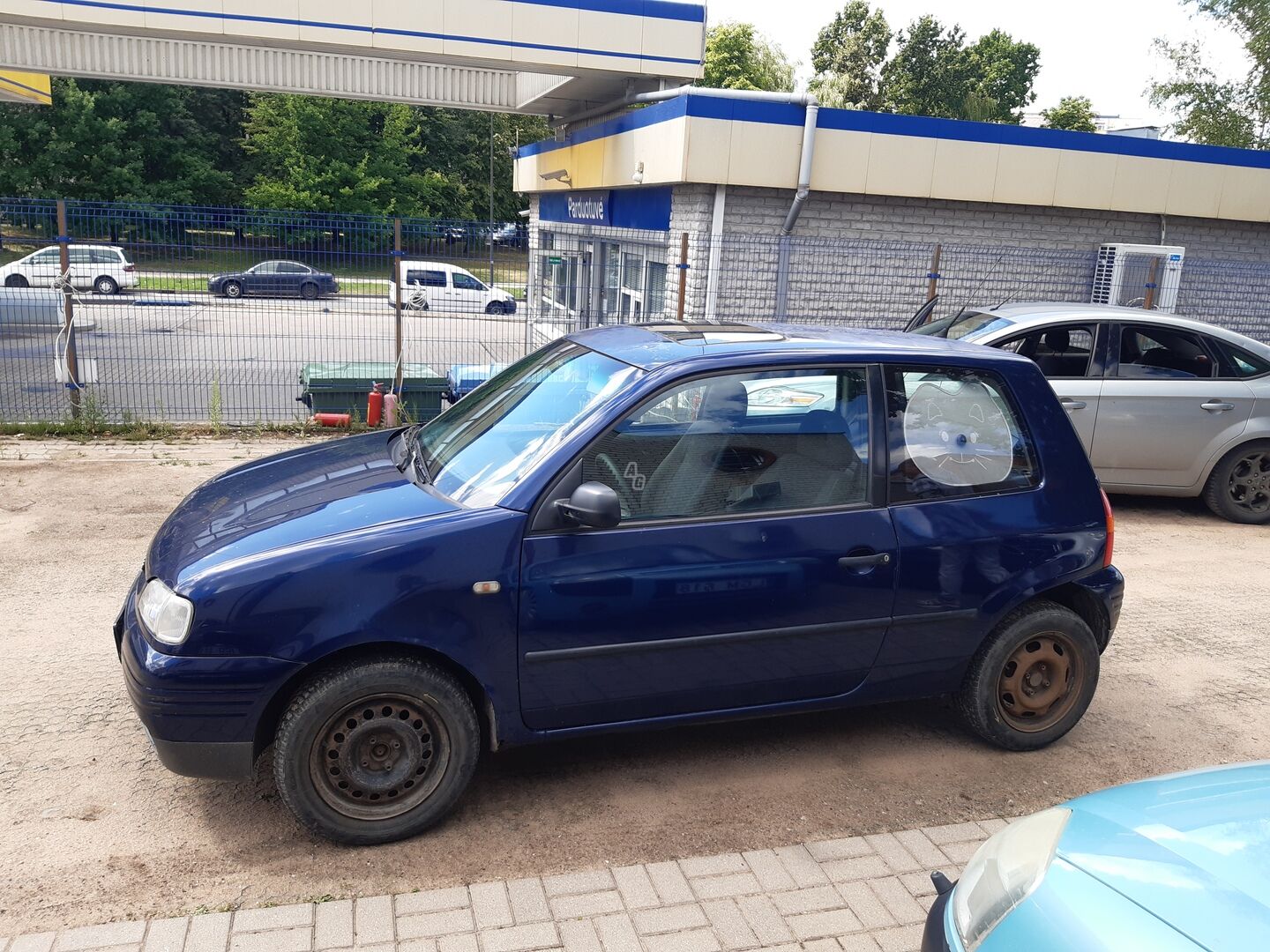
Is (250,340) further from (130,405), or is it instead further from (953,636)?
(953,636)

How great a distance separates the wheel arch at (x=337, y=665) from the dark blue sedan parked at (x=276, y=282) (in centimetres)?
943

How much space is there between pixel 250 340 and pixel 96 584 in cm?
1044

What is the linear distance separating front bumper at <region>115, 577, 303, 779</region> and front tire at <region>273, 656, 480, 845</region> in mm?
119

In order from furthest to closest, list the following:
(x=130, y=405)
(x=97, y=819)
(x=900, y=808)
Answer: (x=130, y=405)
(x=900, y=808)
(x=97, y=819)

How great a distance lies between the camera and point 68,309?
10.1m

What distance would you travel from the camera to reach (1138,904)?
215 centimetres

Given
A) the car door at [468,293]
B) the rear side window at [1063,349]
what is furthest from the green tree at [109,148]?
the rear side window at [1063,349]

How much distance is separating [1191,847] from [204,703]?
113 inches

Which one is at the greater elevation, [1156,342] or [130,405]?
[1156,342]

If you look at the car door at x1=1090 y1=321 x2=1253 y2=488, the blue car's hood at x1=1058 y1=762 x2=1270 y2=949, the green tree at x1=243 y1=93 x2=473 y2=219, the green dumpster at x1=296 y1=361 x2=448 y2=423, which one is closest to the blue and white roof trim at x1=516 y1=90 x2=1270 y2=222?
the green dumpster at x1=296 y1=361 x2=448 y2=423

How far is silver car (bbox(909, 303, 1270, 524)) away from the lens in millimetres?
8266

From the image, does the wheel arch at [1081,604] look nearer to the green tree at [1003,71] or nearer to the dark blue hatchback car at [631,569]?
the dark blue hatchback car at [631,569]

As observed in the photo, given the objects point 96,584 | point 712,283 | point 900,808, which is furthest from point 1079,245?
point 96,584

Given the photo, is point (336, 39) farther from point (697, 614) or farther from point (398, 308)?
point (697, 614)
